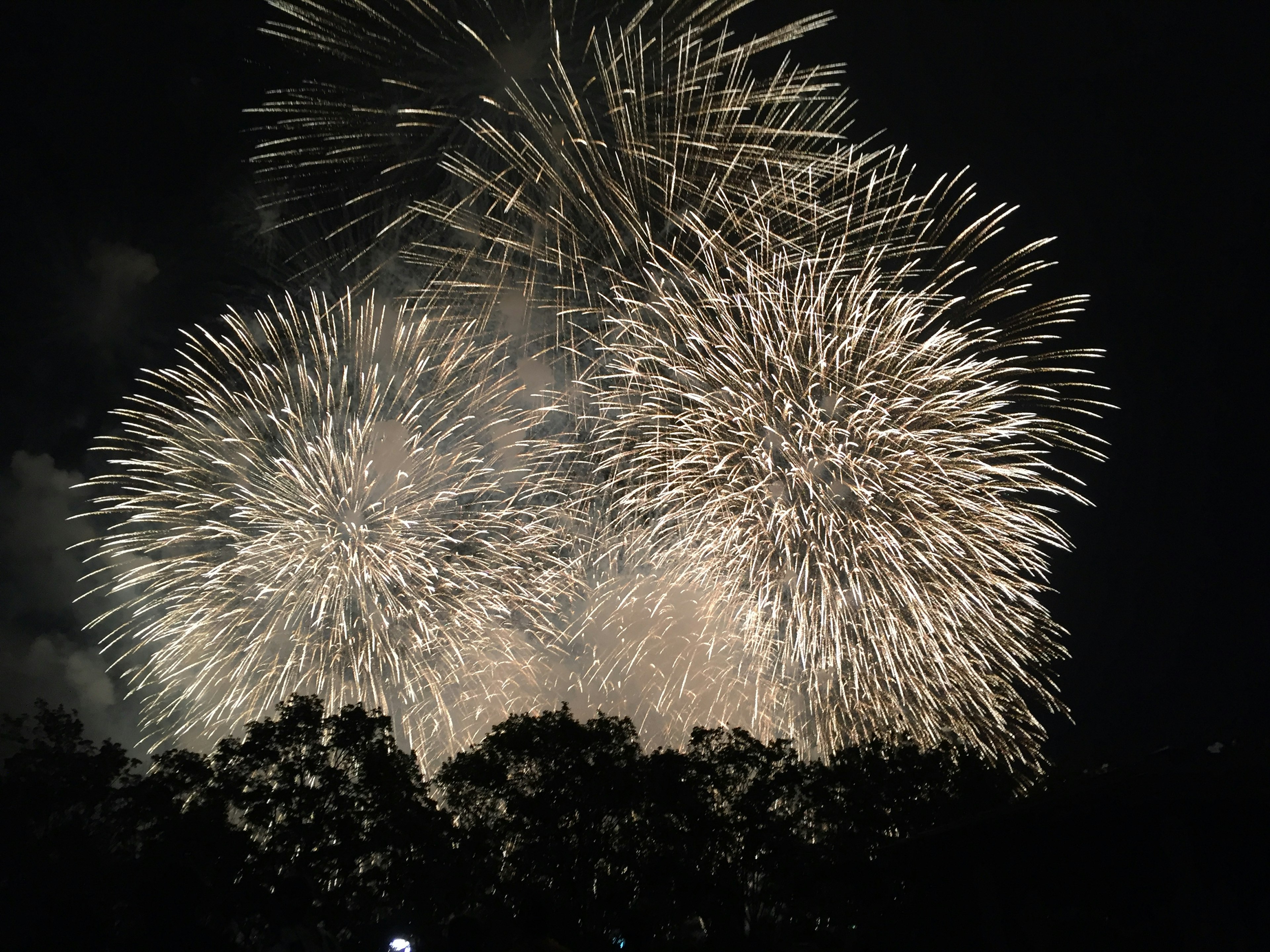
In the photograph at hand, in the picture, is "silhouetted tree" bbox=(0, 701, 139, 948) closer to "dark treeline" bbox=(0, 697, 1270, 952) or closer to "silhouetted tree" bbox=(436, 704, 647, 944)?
"dark treeline" bbox=(0, 697, 1270, 952)

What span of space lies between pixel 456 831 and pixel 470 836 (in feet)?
1.48

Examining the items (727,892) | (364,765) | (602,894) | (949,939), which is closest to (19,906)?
(364,765)

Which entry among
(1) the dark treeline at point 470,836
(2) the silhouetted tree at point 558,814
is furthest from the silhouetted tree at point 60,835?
(2) the silhouetted tree at point 558,814

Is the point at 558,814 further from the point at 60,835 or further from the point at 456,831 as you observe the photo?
the point at 60,835

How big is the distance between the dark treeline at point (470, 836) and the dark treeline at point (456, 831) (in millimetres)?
55

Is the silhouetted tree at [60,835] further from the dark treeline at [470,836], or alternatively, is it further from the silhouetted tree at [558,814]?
the silhouetted tree at [558,814]

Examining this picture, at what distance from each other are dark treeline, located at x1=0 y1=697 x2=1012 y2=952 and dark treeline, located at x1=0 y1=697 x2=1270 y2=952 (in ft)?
0.18

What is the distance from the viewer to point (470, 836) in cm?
2648

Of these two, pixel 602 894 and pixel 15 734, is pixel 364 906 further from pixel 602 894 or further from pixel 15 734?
pixel 15 734

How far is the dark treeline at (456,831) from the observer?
23203 millimetres

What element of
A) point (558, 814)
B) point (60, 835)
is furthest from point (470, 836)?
point (60, 835)

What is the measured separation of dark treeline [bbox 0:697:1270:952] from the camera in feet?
72.1

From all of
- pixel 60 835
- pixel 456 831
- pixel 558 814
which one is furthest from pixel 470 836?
pixel 60 835

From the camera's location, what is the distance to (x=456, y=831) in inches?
1043
